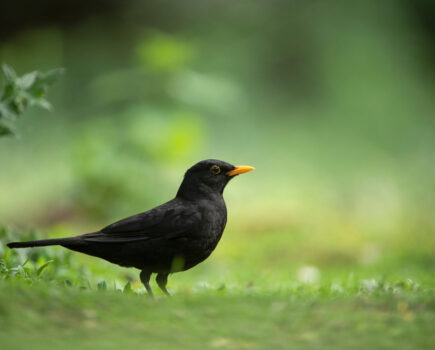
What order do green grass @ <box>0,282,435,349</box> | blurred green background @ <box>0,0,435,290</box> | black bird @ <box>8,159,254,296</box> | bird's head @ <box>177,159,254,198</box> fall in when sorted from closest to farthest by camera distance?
green grass @ <box>0,282,435,349</box>, black bird @ <box>8,159,254,296</box>, bird's head @ <box>177,159,254,198</box>, blurred green background @ <box>0,0,435,290</box>

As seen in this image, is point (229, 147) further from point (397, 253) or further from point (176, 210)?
point (176, 210)

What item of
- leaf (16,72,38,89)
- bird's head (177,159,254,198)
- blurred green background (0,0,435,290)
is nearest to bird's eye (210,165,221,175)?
bird's head (177,159,254,198)

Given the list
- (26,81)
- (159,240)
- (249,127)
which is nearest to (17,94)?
(26,81)

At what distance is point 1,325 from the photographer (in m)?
3.13

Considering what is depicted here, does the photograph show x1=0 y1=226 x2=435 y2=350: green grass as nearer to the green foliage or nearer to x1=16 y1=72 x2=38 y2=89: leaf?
the green foliage

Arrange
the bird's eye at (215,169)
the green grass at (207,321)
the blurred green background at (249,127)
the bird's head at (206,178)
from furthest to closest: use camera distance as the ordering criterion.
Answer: the blurred green background at (249,127) → the bird's eye at (215,169) → the bird's head at (206,178) → the green grass at (207,321)

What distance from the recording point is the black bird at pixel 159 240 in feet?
14.6

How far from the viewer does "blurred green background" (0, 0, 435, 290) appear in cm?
873

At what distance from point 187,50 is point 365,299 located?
6.85m

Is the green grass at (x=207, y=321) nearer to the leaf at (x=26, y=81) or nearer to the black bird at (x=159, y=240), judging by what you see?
the black bird at (x=159, y=240)

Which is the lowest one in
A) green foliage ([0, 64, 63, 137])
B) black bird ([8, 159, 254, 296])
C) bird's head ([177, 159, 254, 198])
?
black bird ([8, 159, 254, 296])

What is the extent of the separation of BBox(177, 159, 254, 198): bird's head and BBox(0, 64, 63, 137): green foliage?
48.1 inches

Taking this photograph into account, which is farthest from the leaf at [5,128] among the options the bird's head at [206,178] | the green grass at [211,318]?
the bird's head at [206,178]

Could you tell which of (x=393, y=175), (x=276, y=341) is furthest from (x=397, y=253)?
(x=276, y=341)
